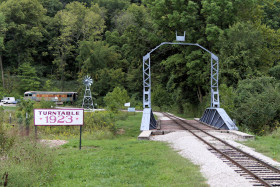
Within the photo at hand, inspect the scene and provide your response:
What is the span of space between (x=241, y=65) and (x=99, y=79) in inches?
1697

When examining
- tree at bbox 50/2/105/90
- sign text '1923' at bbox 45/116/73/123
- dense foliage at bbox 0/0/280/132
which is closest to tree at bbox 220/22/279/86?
dense foliage at bbox 0/0/280/132

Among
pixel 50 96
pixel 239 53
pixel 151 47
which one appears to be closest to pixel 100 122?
pixel 239 53

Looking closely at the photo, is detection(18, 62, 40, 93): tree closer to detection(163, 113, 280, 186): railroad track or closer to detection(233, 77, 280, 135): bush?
detection(233, 77, 280, 135): bush

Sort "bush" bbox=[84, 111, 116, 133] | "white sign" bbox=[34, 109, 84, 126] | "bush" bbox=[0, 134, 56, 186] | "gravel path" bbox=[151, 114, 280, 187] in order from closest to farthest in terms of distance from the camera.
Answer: "bush" bbox=[0, 134, 56, 186] → "gravel path" bbox=[151, 114, 280, 187] → "white sign" bbox=[34, 109, 84, 126] → "bush" bbox=[84, 111, 116, 133]

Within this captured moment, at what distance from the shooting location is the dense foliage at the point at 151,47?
131ft

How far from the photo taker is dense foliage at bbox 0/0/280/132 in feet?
131

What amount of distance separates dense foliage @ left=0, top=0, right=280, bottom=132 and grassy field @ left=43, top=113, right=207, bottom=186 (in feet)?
46.5

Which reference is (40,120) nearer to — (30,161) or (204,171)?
(30,161)

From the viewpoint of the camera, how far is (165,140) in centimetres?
1903

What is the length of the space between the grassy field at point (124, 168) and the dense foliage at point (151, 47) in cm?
1419

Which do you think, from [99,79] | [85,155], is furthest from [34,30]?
[85,155]

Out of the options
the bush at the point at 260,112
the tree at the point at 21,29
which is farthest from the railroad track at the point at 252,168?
the tree at the point at 21,29

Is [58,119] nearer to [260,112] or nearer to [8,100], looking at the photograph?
[260,112]

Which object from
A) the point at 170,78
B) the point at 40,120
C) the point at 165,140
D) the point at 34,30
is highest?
the point at 34,30
